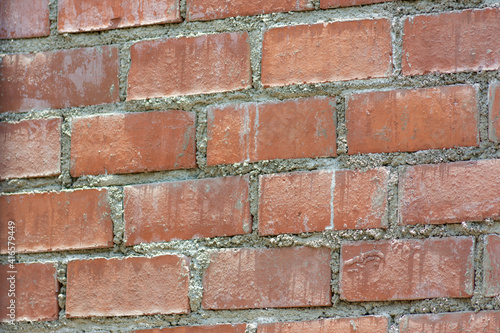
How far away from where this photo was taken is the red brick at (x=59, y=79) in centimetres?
98

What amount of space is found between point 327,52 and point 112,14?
1.24 feet

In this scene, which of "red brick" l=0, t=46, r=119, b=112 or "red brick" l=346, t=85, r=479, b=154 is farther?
"red brick" l=0, t=46, r=119, b=112

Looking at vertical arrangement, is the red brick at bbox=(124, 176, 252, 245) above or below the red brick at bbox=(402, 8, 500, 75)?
below

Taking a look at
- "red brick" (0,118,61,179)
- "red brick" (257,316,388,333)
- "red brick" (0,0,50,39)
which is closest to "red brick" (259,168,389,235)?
"red brick" (257,316,388,333)

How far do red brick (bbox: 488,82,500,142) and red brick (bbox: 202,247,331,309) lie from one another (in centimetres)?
31

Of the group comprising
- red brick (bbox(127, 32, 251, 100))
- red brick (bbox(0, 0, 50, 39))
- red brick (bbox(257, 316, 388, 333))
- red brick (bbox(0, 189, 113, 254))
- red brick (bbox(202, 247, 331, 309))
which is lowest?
red brick (bbox(257, 316, 388, 333))

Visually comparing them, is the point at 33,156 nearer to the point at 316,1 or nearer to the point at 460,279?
the point at 316,1

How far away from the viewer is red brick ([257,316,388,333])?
0.86 metres

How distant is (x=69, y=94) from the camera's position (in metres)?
0.99

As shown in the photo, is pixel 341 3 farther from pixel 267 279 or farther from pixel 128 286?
pixel 128 286

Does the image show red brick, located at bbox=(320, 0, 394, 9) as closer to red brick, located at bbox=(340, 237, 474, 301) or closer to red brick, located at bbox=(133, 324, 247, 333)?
red brick, located at bbox=(340, 237, 474, 301)

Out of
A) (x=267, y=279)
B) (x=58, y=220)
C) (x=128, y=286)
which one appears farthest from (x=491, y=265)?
(x=58, y=220)

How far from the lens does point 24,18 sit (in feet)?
3.34

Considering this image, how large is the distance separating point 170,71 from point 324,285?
1.42 feet
